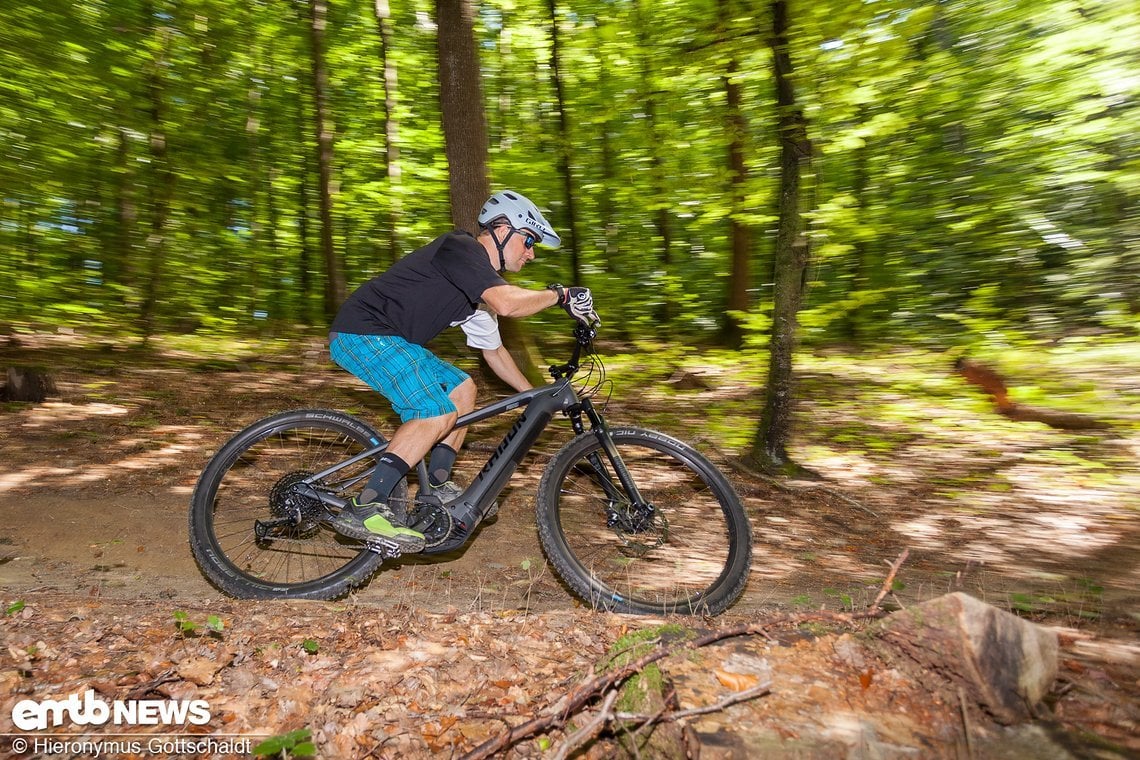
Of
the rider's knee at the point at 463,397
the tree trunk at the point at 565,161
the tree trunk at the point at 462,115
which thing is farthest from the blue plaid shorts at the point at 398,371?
the tree trunk at the point at 565,161

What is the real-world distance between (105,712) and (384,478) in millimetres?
1509

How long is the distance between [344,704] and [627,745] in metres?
1.04

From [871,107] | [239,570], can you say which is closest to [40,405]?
[239,570]

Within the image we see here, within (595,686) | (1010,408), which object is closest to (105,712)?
(595,686)

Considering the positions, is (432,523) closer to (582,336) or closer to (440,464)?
(440,464)

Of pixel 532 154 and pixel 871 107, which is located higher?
pixel 532 154

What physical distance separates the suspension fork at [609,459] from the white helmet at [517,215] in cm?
92

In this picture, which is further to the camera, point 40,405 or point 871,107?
point 40,405

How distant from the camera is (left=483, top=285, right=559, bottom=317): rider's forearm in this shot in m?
3.39

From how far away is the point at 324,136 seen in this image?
38.9 feet

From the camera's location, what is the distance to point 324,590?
365 centimetres

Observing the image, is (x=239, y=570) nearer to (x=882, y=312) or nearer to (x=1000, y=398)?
(x=1000, y=398)

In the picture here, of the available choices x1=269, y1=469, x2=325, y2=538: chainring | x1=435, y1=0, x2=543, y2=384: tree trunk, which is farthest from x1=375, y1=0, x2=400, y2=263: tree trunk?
x1=269, y1=469, x2=325, y2=538: chainring

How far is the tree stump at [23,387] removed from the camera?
23.7 feet
